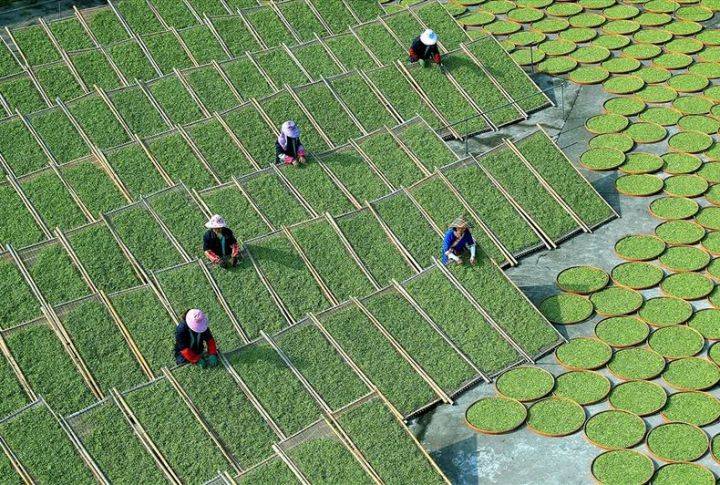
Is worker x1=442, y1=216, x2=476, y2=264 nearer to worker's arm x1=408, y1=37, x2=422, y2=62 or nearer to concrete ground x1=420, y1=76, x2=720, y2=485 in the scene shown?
concrete ground x1=420, y1=76, x2=720, y2=485

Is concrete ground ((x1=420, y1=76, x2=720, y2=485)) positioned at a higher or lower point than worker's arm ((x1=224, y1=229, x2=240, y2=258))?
lower

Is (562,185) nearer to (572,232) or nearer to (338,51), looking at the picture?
(572,232)

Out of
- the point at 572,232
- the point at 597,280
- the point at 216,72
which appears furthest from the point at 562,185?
the point at 216,72

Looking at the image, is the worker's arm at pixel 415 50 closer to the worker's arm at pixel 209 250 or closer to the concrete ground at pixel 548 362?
the concrete ground at pixel 548 362

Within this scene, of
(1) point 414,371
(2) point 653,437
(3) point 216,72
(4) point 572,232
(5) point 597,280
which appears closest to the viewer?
(2) point 653,437

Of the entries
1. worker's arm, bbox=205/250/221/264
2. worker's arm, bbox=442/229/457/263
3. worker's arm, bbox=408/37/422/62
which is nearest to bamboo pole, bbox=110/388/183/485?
worker's arm, bbox=205/250/221/264
